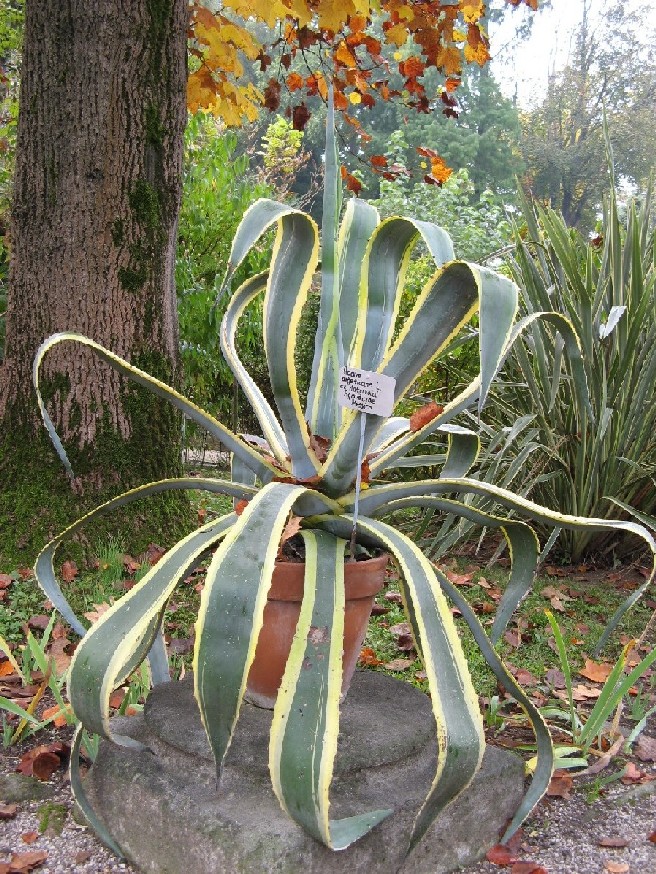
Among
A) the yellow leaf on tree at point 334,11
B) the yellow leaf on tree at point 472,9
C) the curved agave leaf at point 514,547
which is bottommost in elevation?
the curved agave leaf at point 514,547

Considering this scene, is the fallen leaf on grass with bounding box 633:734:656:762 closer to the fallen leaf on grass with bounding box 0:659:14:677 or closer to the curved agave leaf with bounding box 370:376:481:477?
the curved agave leaf with bounding box 370:376:481:477

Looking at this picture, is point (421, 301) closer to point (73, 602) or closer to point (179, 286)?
point (73, 602)

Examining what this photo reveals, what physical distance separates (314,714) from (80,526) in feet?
2.11

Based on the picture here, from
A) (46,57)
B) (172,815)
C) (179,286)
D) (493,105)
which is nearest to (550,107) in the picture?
(493,105)

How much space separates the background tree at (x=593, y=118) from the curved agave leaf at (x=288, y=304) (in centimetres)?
2502

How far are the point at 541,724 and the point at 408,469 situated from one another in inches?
102

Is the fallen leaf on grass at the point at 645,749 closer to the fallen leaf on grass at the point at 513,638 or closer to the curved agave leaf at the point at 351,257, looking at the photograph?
the fallen leaf on grass at the point at 513,638

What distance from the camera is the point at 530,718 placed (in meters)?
1.52

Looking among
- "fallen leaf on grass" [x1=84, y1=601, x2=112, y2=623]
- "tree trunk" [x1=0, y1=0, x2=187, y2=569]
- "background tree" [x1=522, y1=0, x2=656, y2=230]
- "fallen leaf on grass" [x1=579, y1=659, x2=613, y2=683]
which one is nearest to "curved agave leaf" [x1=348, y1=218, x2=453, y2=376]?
"fallen leaf on grass" [x1=84, y1=601, x2=112, y2=623]

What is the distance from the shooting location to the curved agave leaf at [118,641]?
125 centimetres

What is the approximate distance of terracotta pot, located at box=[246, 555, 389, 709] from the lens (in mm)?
1516

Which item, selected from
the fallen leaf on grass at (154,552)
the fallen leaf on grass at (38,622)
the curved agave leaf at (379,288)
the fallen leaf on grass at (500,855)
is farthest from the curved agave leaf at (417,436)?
the fallen leaf on grass at (154,552)

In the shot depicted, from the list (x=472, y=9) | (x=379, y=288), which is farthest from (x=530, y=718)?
(x=472, y=9)

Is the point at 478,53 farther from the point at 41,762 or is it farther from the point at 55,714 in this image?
the point at 41,762
